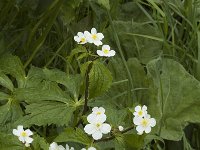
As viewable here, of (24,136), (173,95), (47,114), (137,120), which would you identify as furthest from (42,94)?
Result: (173,95)

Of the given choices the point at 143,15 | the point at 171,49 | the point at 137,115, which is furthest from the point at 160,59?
the point at 137,115

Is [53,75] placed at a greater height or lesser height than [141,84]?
lesser

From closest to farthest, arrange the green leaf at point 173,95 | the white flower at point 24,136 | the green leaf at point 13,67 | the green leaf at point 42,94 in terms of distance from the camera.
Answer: the white flower at point 24,136 → the green leaf at point 42,94 → the green leaf at point 13,67 → the green leaf at point 173,95

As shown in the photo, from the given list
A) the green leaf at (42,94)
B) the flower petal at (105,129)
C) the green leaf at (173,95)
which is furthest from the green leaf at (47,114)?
the green leaf at (173,95)

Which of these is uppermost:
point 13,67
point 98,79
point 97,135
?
point 13,67

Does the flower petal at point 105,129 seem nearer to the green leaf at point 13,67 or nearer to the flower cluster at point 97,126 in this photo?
the flower cluster at point 97,126

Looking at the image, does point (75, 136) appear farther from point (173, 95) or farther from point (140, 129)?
point (173, 95)

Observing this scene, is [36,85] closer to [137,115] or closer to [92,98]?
[92,98]
